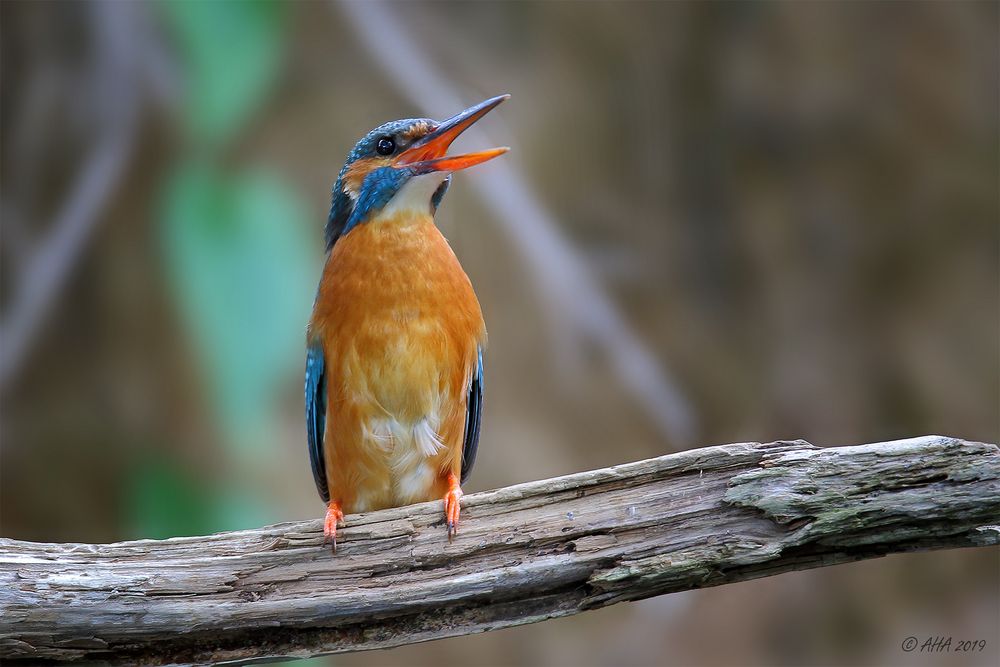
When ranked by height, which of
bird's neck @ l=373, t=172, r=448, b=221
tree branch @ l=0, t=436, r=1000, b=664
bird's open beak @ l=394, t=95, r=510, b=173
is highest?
bird's open beak @ l=394, t=95, r=510, b=173

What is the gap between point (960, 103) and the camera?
499 centimetres

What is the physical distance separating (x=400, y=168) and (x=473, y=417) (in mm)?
757

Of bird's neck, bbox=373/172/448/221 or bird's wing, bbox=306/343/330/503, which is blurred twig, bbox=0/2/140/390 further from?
bird's neck, bbox=373/172/448/221

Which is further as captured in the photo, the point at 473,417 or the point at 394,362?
the point at 473,417

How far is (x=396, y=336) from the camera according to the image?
2.43 meters

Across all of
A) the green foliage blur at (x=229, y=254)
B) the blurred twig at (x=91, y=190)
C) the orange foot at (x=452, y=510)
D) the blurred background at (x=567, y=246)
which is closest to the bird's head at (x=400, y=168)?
the orange foot at (x=452, y=510)

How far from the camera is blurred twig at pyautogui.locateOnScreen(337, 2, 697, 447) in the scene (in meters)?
4.78

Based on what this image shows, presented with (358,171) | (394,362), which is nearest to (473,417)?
(394,362)

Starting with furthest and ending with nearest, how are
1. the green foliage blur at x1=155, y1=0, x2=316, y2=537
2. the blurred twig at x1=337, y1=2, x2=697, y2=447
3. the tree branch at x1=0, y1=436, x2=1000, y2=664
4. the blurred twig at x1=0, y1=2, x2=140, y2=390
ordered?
the blurred twig at x1=0, y1=2, x2=140, y2=390 < the blurred twig at x1=337, y1=2, x2=697, y2=447 < the green foliage blur at x1=155, y1=0, x2=316, y2=537 < the tree branch at x1=0, y1=436, x2=1000, y2=664

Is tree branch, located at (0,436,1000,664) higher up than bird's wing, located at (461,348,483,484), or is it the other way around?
bird's wing, located at (461,348,483,484)

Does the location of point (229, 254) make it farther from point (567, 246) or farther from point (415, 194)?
point (415, 194)

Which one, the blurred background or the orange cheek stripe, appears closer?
the orange cheek stripe

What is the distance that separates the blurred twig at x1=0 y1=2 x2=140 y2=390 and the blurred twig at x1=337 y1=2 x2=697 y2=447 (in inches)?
53.9

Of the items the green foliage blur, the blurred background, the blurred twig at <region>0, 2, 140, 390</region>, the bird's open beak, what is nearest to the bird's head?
the bird's open beak
